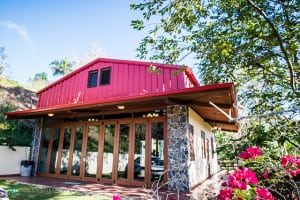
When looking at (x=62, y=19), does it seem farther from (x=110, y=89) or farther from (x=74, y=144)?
(x=74, y=144)

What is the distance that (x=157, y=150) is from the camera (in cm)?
662

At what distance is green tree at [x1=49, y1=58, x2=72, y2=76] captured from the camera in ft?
90.0

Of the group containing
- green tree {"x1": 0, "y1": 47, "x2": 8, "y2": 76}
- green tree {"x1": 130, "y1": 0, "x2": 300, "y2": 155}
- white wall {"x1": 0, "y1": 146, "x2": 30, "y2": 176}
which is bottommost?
white wall {"x1": 0, "y1": 146, "x2": 30, "y2": 176}

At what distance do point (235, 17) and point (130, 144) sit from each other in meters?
5.08

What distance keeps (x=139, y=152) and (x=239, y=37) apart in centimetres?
468

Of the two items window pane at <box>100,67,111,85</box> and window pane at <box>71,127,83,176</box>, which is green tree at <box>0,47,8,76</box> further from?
window pane at <box>71,127,83,176</box>

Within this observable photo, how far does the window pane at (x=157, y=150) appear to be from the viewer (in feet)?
21.2

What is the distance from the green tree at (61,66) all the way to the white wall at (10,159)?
20.0m

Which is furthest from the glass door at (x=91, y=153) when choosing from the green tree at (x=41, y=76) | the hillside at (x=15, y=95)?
→ the green tree at (x=41, y=76)

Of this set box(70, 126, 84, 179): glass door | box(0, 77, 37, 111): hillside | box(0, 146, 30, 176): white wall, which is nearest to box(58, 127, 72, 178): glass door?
box(70, 126, 84, 179): glass door

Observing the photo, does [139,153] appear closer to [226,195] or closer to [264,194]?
[226,195]

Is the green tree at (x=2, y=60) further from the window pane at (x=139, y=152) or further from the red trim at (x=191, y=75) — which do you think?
the red trim at (x=191, y=75)

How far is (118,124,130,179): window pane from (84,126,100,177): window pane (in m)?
1.14

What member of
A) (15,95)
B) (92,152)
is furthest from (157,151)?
(15,95)
